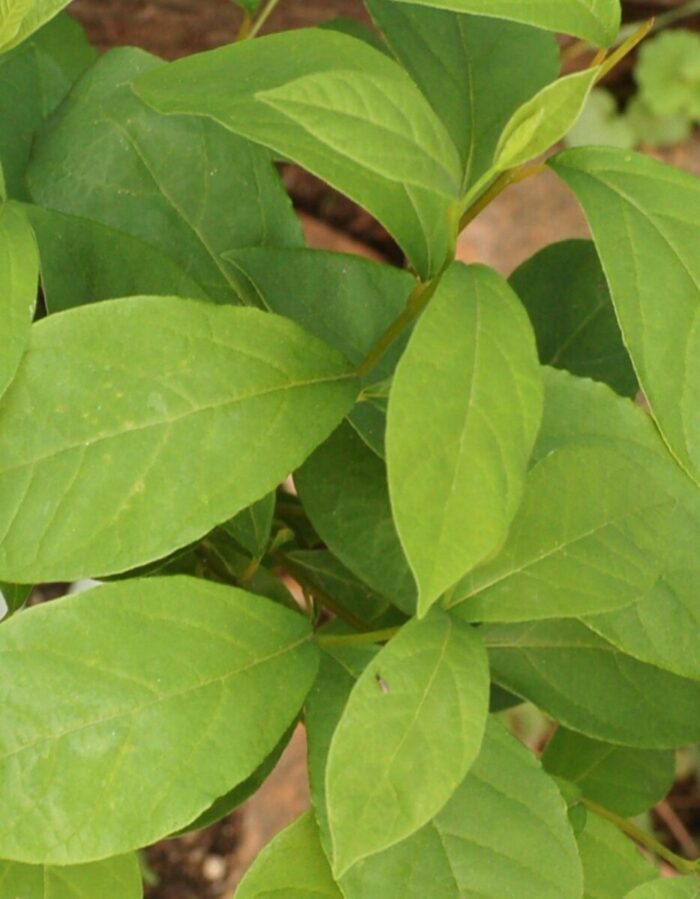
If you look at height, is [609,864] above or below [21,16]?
below

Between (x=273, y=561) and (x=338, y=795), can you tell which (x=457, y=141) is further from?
(x=338, y=795)

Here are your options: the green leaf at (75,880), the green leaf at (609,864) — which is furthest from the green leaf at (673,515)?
the green leaf at (75,880)

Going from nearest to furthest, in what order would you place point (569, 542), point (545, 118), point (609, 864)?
1. point (545, 118)
2. point (569, 542)
3. point (609, 864)

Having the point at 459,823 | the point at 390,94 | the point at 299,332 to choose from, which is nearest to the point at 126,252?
the point at 299,332

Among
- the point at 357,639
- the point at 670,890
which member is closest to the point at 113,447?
the point at 357,639

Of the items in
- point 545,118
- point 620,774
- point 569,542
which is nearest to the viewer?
point 545,118

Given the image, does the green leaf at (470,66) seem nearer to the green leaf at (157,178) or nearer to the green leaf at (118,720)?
the green leaf at (157,178)

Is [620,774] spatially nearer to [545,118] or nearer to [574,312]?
[574,312]
